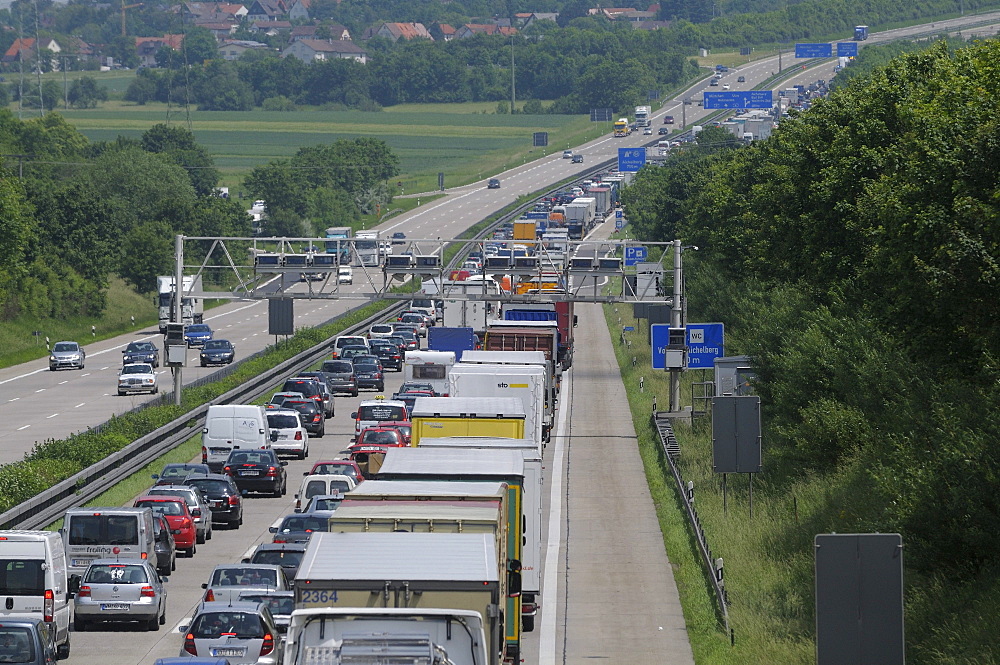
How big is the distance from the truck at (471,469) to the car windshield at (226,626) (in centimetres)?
294

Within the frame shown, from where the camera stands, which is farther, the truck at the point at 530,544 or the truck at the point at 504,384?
the truck at the point at 504,384

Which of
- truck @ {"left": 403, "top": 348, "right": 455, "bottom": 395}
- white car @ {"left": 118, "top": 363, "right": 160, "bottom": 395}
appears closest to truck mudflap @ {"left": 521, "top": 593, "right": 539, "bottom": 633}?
truck @ {"left": 403, "top": 348, "right": 455, "bottom": 395}

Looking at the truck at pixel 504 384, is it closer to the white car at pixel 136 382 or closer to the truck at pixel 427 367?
the truck at pixel 427 367

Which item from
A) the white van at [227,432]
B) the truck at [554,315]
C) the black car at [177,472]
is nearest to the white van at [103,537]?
the black car at [177,472]

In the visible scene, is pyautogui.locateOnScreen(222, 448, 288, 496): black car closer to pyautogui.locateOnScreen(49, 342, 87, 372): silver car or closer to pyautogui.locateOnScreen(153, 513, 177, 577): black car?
pyautogui.locateOnScreen(153, 513, 177, 577): black car

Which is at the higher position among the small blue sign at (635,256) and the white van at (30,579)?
the small blue sign at (635,256)

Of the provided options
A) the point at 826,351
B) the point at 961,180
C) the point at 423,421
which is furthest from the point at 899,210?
the point at 826,351

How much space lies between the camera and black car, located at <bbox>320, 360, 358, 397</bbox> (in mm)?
70812

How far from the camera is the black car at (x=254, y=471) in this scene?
44.5m

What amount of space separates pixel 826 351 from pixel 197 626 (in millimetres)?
20824

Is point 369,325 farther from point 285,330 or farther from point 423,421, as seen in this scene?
point 423,421

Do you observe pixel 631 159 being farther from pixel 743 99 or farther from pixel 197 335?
pixel 197 335

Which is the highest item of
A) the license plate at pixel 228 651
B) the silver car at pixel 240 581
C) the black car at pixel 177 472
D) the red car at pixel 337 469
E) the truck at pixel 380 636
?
the truck at pixel 380 636

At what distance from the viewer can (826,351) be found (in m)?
40.3
